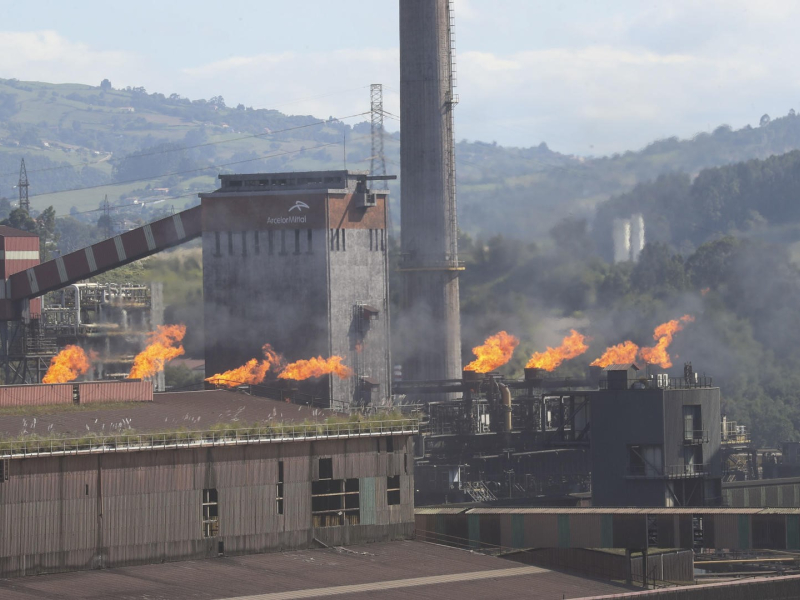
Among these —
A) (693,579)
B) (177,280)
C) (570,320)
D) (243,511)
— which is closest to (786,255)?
(570,320)

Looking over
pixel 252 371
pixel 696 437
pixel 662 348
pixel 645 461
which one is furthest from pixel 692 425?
pixel 662 348

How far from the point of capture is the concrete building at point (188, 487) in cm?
6169

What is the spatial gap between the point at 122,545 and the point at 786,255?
5673 inches

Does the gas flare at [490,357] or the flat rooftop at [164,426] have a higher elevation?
the gas flare at [490,357]

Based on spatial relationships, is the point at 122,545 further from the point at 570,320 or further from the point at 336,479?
the point at 570,320

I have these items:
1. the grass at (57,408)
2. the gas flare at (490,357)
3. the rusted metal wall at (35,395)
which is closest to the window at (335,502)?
the grass at (57,408)

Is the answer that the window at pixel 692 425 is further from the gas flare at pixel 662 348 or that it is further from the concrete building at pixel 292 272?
the concrete building at pixel 292 272

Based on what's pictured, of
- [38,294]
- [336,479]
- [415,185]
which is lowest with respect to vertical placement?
[336,479]

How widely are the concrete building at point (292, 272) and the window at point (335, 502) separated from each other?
4789cm

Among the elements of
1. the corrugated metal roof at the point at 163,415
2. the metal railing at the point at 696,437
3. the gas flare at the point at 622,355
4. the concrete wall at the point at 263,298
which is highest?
the concrete wall at the point at 263,298

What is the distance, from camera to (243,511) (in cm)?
6788

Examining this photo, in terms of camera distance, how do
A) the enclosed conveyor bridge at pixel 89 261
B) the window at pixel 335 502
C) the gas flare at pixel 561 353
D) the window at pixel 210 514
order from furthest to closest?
the gas flare at pixel 561 353 → the enclosed conveyor bridge at pixel 89 261 → the window at pixel 335 502 → the window at pixel 210 514

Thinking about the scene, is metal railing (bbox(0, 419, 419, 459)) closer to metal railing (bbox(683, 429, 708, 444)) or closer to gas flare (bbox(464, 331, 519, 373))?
metal railing (bbox(683, 429, 708, 444))

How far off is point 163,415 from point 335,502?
32.3ft
